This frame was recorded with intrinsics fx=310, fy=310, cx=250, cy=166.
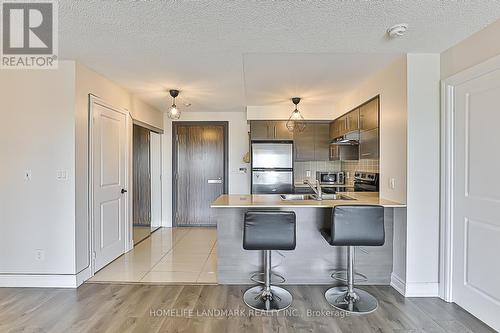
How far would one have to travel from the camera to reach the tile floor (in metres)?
3.48

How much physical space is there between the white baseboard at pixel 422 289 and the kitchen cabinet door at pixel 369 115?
1.75 meters

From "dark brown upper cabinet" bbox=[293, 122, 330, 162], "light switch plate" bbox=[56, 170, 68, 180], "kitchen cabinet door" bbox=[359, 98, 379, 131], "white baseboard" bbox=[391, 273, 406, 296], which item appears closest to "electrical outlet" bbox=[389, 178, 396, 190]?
"kitchen cabinet door" bbox=[359, 98, 379, 131]

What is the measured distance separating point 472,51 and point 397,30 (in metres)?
0.73

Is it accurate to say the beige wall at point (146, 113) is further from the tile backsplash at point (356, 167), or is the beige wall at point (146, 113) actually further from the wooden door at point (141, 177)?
the tile backsplash at point (356, 167)

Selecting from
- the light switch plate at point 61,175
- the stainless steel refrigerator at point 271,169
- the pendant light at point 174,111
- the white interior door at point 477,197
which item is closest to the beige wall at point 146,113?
the pendant light at point 174,111

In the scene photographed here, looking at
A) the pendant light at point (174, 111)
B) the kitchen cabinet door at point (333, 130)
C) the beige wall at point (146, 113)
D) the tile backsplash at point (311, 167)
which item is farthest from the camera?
the tile backsplash at point (311, 167)

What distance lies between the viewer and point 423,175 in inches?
118

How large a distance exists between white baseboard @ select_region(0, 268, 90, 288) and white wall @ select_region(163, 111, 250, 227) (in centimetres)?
314

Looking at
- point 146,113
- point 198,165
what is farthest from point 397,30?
point 198,165

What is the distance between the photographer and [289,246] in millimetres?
2781

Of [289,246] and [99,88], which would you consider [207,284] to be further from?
[99,88]

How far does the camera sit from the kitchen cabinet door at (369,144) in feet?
12.1

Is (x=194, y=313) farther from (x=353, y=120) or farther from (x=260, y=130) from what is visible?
(x=260, y=130)

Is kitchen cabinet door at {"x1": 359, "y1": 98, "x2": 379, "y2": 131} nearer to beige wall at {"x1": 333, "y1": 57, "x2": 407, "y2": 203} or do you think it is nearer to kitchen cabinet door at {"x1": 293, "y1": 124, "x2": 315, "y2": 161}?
beige wall at {"x1": 333, "y1": 57, "x2": 407, "y2": 203}
